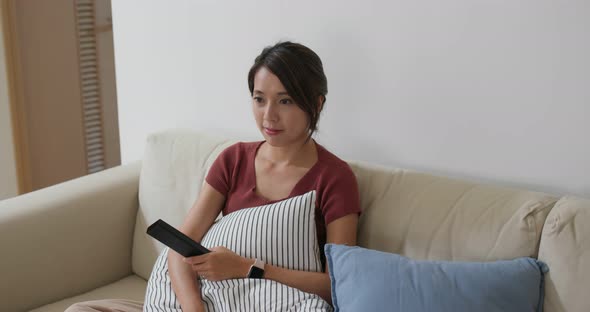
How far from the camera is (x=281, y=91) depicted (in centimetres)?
178

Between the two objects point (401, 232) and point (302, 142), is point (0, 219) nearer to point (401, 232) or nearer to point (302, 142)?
point (302, 142)

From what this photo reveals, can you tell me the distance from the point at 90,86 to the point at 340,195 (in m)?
2.55

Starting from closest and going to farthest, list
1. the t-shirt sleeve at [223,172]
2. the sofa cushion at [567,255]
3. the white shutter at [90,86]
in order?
the sofa cushion at [567,255] → the t-shirt sleeve at [223,172] → the white shutter at [90,86]

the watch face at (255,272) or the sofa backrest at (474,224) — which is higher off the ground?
the sofa backrest at (474,224)

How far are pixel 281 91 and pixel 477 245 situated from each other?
560 mm

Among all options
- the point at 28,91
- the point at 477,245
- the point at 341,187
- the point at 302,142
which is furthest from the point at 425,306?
the point at 28,91

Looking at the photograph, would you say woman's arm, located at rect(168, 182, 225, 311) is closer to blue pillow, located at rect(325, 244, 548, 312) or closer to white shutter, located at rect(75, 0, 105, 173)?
blue pillow, located at rect(325, 244, 548, 312)

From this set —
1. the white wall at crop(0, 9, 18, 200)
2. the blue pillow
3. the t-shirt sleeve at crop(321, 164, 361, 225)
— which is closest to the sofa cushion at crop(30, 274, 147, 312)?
the t-shirt sleeve at crop(321, 164, 361, 225)

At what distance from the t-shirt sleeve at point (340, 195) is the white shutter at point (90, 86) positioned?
2454 millimetres

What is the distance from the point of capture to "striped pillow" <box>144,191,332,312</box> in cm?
166

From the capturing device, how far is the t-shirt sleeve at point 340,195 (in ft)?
5.68

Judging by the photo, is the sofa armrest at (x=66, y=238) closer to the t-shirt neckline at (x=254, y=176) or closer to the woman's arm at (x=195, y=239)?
the woman's arm at (x=195, y=239)

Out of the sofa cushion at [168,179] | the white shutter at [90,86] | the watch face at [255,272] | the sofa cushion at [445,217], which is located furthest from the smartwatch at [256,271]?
the white shutter at [90,86]

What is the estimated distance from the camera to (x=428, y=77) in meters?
1.84
